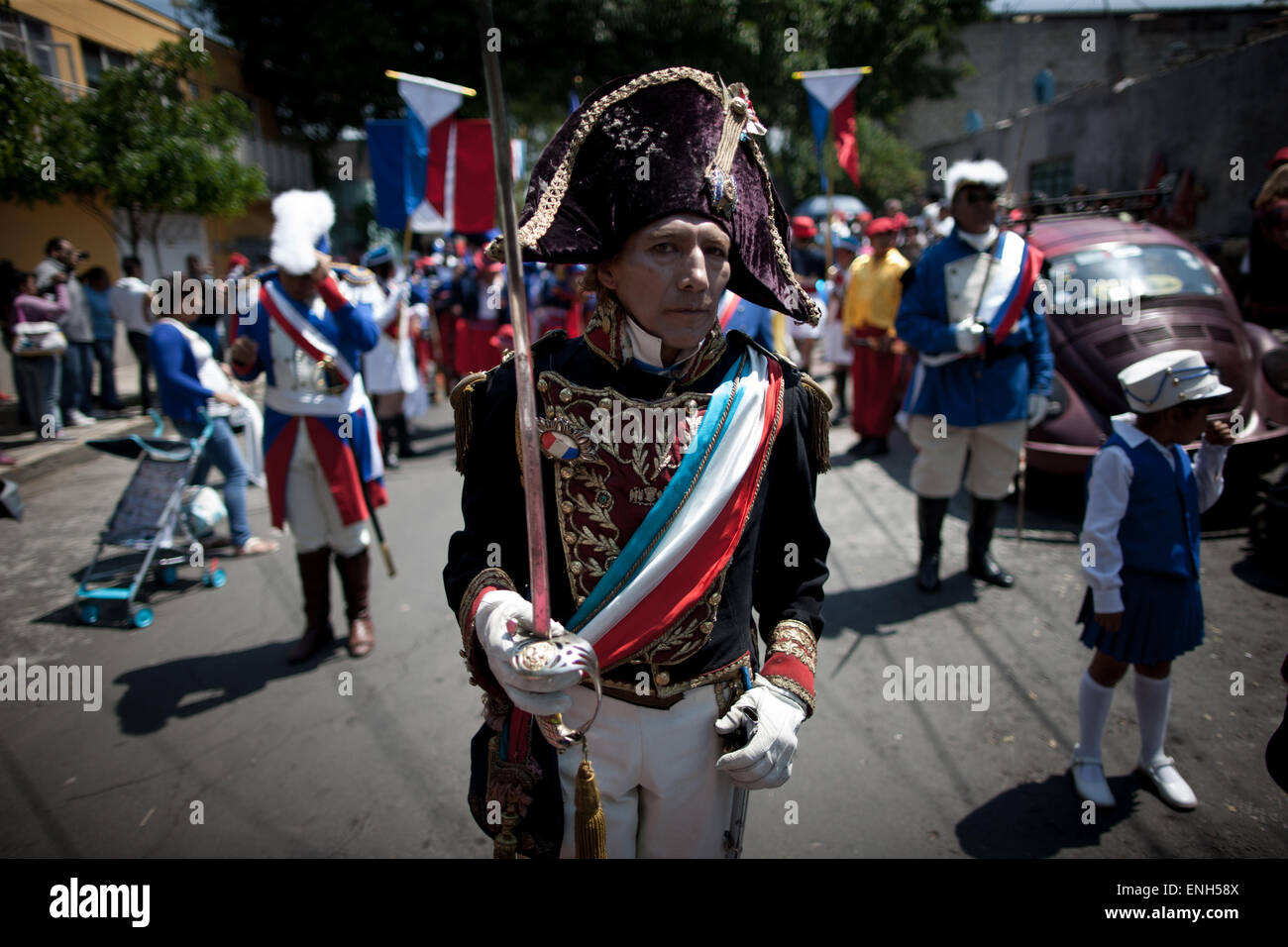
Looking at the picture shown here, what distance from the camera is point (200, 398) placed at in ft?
17.8

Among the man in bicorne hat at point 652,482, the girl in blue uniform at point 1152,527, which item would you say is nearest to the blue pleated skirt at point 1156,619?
the girl in blue uniform at point 1152,527

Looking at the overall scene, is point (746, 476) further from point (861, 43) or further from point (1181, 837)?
point (861, 43)

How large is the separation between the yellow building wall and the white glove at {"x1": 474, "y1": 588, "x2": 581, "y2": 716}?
13.2ft

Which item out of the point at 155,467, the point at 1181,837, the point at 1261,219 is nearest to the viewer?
the point at 1181,837

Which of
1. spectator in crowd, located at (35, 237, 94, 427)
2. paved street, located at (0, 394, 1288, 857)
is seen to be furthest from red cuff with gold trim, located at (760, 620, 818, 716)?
spectator in crowd, located at (35, 237, 94, 427)

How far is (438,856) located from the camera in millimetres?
2859

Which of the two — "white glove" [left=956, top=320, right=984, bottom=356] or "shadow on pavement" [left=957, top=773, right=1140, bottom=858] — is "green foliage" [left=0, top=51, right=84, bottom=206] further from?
"shadow on pavement" [left=957, top=773, right=1140, bottom=858]

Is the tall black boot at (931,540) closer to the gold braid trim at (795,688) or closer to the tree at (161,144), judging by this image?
the gold braid trim at (795,688)

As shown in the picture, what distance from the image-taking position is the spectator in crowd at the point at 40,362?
8.81 metres

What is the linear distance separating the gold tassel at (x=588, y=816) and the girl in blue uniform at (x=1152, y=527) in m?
2.24

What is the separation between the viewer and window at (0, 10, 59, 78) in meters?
3.56

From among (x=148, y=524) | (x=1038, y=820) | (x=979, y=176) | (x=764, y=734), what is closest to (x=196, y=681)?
(x=148, y=524)
